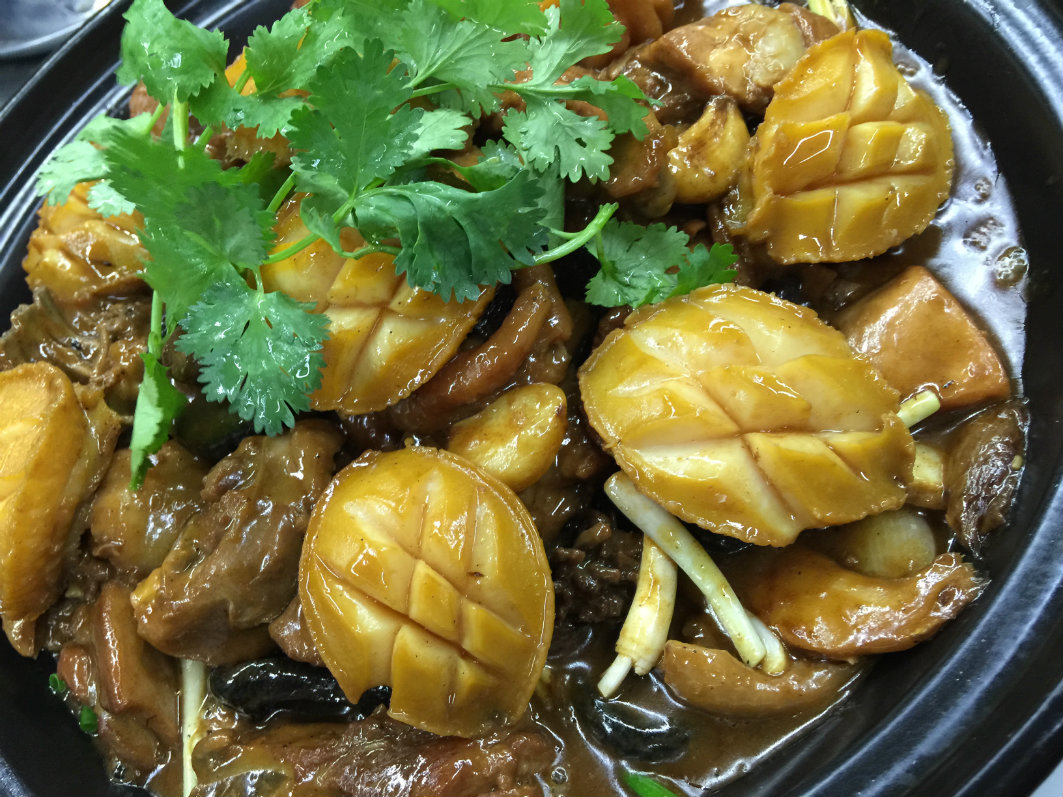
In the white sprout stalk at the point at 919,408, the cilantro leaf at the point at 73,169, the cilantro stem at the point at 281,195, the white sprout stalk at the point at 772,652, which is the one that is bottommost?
the white sprout stalk at the point at 772,652

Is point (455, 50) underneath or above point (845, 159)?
above

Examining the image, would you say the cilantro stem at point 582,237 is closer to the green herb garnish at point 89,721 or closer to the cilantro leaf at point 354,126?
the cilantro leaf at point 354,126

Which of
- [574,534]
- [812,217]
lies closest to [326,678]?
[574,534]

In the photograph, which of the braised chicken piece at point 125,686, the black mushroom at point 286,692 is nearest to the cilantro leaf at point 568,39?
the black mushroom at point 286,692

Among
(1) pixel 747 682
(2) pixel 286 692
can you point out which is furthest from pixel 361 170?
(1) pixel 747 682

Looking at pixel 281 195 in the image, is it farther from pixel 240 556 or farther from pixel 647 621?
pixel 647 621

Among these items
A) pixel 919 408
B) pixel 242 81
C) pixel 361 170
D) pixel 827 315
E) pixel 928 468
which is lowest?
pixel 928 468
